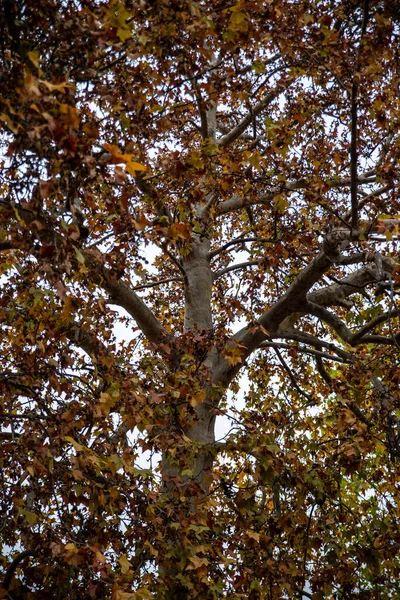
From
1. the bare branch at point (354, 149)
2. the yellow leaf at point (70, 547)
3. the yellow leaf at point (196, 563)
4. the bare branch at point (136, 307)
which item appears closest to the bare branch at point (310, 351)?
the bare branch at point (136, 307)

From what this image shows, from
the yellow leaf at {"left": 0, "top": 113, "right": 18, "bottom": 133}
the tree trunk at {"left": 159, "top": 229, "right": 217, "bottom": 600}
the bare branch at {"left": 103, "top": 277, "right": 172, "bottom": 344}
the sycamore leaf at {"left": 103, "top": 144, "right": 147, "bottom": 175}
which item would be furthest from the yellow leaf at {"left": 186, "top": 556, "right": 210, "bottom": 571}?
the yellow leaf at {"left": 0, "top": 113, "right": 18, "bottom": 133}

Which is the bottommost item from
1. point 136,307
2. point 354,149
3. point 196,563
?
point 196,563

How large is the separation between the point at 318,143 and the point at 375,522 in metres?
4.55

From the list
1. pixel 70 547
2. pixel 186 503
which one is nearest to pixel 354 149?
pixel 186 503

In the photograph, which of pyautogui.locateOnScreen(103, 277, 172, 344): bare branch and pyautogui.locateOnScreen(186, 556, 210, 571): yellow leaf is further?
pyautogui.locateOnScreen(103, 277, 172, 344): bare branch

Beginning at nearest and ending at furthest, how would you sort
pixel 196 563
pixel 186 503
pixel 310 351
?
1. pixel 196 563
2. pixel 186 503
3. pixel 310 351

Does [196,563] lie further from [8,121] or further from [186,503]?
[8,121]

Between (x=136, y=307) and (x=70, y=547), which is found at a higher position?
(x=136, y=307)

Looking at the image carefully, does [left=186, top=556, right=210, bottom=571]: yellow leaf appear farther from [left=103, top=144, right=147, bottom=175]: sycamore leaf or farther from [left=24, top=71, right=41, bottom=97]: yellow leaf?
[left=24, top=71, right=41, bottom=97]: yellow leaf

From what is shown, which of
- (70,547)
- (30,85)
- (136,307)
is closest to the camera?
(30,85)

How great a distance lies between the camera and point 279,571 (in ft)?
16.2

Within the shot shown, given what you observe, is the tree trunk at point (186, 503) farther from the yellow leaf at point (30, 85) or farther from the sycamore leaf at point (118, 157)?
the yellow leaf at point (30, 85)

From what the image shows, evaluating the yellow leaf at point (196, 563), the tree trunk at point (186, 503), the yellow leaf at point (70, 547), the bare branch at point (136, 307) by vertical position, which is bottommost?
the yellow leaf at point (70, 547)

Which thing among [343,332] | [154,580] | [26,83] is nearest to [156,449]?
[154,580]
